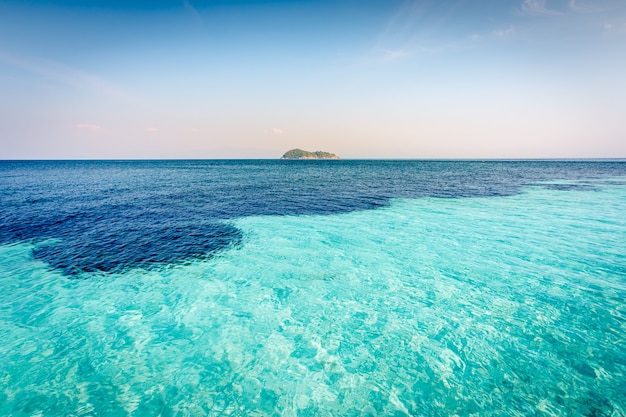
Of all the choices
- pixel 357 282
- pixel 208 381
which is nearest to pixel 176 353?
pixel 208 381

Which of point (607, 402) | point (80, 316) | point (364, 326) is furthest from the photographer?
point (80, 316)

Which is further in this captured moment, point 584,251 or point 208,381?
point 584,251

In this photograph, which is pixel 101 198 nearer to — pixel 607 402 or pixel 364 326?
pixel 364 326

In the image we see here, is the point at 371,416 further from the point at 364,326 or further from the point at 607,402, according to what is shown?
the point at 607,402

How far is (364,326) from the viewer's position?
361 inches

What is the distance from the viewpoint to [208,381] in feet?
23.2

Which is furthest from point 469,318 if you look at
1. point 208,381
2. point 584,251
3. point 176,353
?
point 584,251

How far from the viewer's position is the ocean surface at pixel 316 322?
652 centimetres

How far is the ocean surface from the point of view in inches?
257

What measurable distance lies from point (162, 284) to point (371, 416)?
10.5 metres

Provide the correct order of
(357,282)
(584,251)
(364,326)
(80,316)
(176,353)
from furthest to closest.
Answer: (584,251)
(357,282)
(80,316)
(364,326)
(176,353)

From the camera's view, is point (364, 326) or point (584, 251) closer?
point (364, 326)

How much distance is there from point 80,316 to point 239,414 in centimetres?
801

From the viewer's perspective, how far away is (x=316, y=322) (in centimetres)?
950
